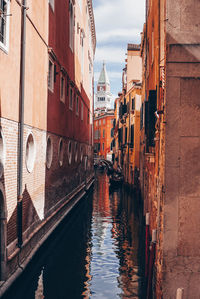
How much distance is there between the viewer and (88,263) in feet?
32.4

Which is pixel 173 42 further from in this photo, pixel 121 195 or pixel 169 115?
pixel 121 195

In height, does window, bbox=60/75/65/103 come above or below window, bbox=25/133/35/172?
above

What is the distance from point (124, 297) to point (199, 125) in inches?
162

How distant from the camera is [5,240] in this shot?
724 centimetres

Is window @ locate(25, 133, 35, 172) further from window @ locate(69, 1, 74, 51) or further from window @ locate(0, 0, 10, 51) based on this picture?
window @ locate(69, 1, 74, 51)

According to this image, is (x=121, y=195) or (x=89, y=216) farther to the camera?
(x=121, y=195)

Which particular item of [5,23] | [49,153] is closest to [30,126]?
[5,23]

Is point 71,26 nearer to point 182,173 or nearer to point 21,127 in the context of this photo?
point 21,127

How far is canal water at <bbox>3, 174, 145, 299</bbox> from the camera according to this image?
785 cm

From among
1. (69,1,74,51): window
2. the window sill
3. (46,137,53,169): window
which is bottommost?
(46,137,53,169): window

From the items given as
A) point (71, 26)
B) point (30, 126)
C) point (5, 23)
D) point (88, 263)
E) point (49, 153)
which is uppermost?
point (71, 26)

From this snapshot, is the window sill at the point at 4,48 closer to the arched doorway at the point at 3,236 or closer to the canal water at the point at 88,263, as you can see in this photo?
the arched doorway at the point at 3,236

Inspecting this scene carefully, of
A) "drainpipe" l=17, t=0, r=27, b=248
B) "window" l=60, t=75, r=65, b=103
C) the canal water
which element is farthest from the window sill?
"window" l=60, t=75, r=65, b=103

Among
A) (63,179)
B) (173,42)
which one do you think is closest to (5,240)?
(173,42)
